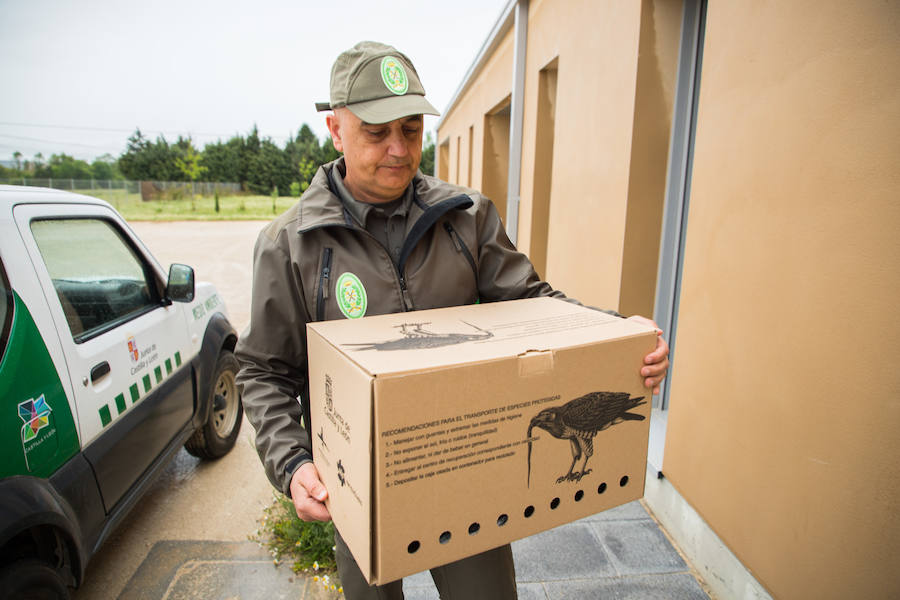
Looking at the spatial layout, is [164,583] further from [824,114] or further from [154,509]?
[824,114]

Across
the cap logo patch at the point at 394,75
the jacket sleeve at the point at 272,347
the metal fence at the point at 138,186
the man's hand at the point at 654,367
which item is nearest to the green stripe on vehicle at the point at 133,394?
the jacket sleeve at the point at 272,347

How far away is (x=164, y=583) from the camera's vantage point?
7.73 feet

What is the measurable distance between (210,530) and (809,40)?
3.46 metres

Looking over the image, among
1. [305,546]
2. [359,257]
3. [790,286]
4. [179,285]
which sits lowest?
[305,546]

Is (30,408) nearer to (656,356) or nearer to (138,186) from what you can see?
(656,356)

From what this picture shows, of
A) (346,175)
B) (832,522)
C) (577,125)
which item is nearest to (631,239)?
(577,125)

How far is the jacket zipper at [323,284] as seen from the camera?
135 centimetres

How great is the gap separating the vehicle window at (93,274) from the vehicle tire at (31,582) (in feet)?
2.72

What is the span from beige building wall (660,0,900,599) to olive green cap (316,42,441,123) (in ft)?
4.13

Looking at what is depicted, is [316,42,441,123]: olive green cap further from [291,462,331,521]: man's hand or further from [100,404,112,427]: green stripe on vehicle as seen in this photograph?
[100,404,112,427]: green stripe on vehicle

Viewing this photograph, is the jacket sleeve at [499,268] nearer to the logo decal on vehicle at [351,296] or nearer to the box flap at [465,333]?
the box flap at [465,333]

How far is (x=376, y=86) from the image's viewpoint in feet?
4.37

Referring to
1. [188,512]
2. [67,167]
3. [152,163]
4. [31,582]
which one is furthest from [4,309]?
[67,167]

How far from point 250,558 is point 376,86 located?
235 centimetres
